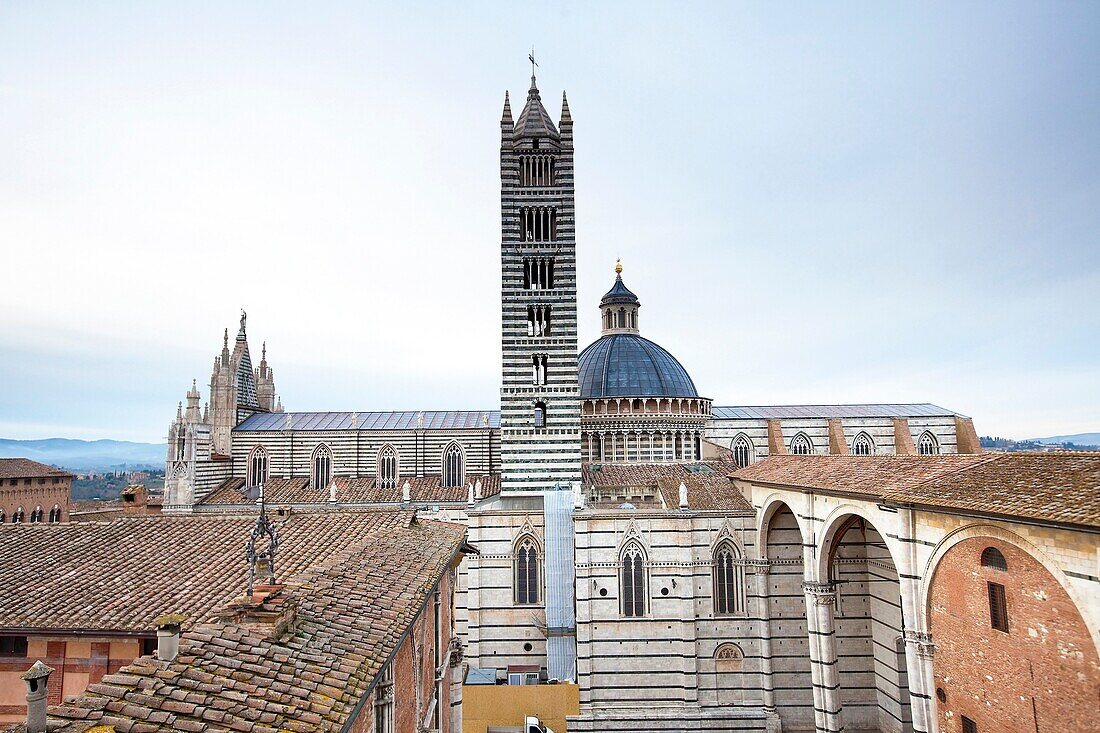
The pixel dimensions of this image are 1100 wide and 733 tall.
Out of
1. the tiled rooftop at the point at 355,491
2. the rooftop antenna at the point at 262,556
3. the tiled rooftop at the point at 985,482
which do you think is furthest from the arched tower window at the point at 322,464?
the rooftop antenna at the point at 262,556

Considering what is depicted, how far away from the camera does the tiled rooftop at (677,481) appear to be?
2511 centimetres

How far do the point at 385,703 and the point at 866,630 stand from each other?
2127 cm

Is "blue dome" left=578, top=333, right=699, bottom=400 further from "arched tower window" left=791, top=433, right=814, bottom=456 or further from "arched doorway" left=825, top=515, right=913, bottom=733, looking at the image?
"arched doorway" left=825, top=515, right=913, bottom=733

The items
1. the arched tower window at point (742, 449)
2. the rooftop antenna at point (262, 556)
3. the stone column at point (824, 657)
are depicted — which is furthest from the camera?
the arched tower window at point (742, 449)

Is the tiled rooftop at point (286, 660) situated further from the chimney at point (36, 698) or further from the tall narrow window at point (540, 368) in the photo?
the tall narrow window at point (540, 368)

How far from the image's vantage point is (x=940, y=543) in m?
13.6

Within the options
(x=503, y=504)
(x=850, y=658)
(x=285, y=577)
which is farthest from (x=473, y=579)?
(x=285, y=577)

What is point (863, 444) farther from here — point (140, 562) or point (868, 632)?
point (140, 562)

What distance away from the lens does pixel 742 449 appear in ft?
120

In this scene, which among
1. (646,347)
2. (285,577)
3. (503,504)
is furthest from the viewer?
(646,347)

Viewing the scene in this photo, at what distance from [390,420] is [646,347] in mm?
15610

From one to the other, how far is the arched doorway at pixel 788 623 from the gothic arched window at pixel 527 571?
909 cm

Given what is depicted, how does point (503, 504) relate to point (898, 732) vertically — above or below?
above

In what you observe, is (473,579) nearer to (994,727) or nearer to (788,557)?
(788,557)
